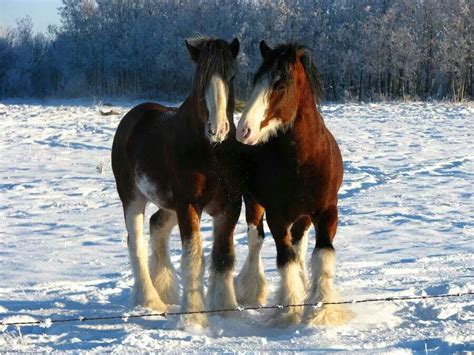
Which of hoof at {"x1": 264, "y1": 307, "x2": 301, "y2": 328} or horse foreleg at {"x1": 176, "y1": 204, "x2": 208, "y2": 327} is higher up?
horse foreleg at {"x1": 176, "y1": 204, "x2": 208, "y2": 327}

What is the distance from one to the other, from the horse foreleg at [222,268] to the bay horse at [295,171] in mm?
398

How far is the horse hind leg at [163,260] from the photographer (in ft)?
20.8

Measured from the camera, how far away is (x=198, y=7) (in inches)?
2272

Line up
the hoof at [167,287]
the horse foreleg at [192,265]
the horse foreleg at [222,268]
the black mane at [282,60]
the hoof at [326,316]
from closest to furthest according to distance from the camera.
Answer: the black mane at [282,60]
the hoof at [326,316]
the horse foreleg at [192,265]
the horse foreleg at [222,268]
the hoof at [167,287]

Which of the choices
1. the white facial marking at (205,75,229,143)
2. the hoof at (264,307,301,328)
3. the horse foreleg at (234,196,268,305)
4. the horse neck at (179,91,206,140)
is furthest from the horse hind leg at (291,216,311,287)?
the white facial marking at (205,75,229,143)

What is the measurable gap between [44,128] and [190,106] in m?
17.6

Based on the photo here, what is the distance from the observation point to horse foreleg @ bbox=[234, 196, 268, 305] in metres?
6.09

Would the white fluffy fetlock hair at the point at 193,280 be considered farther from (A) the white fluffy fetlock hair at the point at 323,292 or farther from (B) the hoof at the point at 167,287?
(B) the hoof at the point at 167,287

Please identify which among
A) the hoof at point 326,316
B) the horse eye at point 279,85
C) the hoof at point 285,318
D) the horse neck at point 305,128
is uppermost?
the horse eye at point 279,85

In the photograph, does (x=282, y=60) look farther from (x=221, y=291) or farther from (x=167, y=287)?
(x=167, y=287)

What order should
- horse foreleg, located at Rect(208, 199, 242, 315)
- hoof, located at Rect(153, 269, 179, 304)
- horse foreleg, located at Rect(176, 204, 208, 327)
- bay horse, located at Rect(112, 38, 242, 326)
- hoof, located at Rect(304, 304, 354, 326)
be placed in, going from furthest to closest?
hoof, located at Rect(153, 269, 179, 304) → horse foreleg, located at Rect(208, 199, 242, 315) → horse foreleg, located at Rect(176, 204, 208, 327) → hoof, located at Rect(304, 304, 354, 326) → bay horse, located at Rect(112, 38, 242, 326)

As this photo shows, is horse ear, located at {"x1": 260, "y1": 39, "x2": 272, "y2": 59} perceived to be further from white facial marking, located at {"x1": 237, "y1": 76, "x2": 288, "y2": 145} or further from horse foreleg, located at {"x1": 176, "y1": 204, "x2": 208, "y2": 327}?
horse foreleg, located at {"x1": 176, "y1": 204, "x2": 208, "y2": 327}

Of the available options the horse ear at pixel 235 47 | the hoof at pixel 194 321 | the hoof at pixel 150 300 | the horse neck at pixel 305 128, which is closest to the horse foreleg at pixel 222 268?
the hoof at pixel 194 321

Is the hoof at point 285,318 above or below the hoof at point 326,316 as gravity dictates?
below
